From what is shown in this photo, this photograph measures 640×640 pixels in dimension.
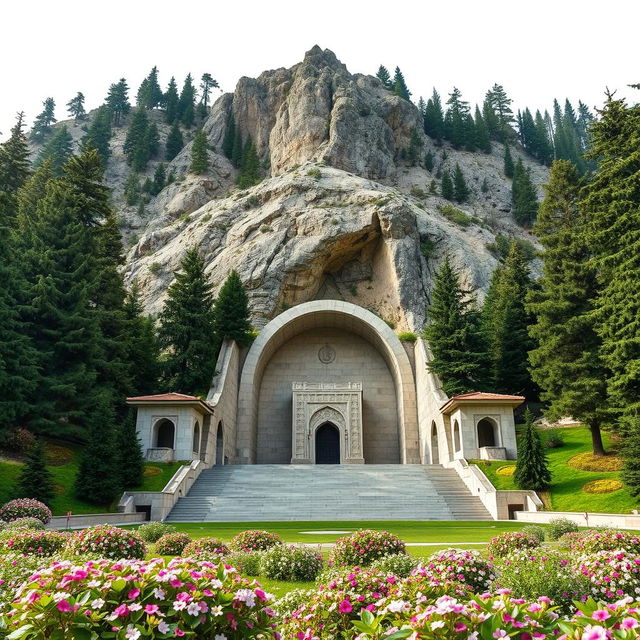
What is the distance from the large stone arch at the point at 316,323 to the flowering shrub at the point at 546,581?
1056 inches

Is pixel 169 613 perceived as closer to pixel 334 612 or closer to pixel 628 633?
pixel 334 612

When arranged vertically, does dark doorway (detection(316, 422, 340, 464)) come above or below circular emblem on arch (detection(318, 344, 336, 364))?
below

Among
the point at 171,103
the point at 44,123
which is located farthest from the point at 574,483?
the point at 44,123

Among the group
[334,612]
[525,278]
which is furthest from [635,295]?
[334,612]

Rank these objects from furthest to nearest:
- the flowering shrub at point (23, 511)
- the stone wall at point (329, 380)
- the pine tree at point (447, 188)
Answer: the pine tree at point (447, 188)
the stone wall at point (329, 380)
the flowering shrub at point (23, 511)

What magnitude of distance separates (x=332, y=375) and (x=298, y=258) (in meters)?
10.2

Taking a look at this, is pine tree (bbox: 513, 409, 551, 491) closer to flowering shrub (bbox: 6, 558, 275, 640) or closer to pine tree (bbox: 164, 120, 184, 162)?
flowering shrub (bbox: 6, 558, 275, 640)

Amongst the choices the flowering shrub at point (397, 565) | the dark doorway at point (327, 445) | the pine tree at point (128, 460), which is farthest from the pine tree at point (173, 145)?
the flowering shrub at point (397, 565)

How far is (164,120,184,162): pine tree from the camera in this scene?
7994 cm

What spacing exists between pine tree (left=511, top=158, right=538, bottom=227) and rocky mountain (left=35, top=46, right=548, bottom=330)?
4.14ft

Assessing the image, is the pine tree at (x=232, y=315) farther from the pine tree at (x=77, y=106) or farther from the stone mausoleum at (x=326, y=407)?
the pine tree at (x=77, y=106)

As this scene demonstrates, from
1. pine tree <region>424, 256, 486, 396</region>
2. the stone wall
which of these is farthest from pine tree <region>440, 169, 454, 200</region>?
pine tree <region>424, 256, 486, 396</region>

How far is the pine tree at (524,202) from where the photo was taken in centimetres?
6467

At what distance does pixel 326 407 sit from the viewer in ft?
111
